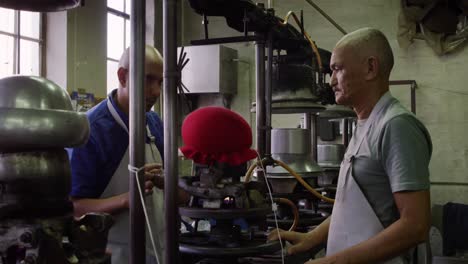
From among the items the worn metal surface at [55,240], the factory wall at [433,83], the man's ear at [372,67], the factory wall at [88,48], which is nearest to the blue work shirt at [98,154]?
the worn metal surface at [55,240]

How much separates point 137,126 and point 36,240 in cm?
22

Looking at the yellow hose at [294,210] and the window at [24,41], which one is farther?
the window at [24,41]

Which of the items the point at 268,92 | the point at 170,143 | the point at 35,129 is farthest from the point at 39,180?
the point at 268,92

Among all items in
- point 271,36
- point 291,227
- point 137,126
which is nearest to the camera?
point 137,126

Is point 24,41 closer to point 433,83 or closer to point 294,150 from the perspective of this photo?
point 294,150

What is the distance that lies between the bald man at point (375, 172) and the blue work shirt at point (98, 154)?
518mm

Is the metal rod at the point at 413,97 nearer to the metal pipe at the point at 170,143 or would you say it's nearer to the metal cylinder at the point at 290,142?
the metal cylinder at the point at 290,142

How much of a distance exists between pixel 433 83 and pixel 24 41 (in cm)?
337

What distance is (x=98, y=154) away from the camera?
1.38 m

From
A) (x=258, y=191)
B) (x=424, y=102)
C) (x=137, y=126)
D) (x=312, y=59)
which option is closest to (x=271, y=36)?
(x=312, y=59)

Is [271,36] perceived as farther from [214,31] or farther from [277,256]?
[214,31]

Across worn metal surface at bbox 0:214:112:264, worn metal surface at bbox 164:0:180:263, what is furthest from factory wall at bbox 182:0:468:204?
worn metal surface at bbox 0:214:112:264

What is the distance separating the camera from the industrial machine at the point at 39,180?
67 centimetres

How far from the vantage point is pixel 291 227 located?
1.61 metres
